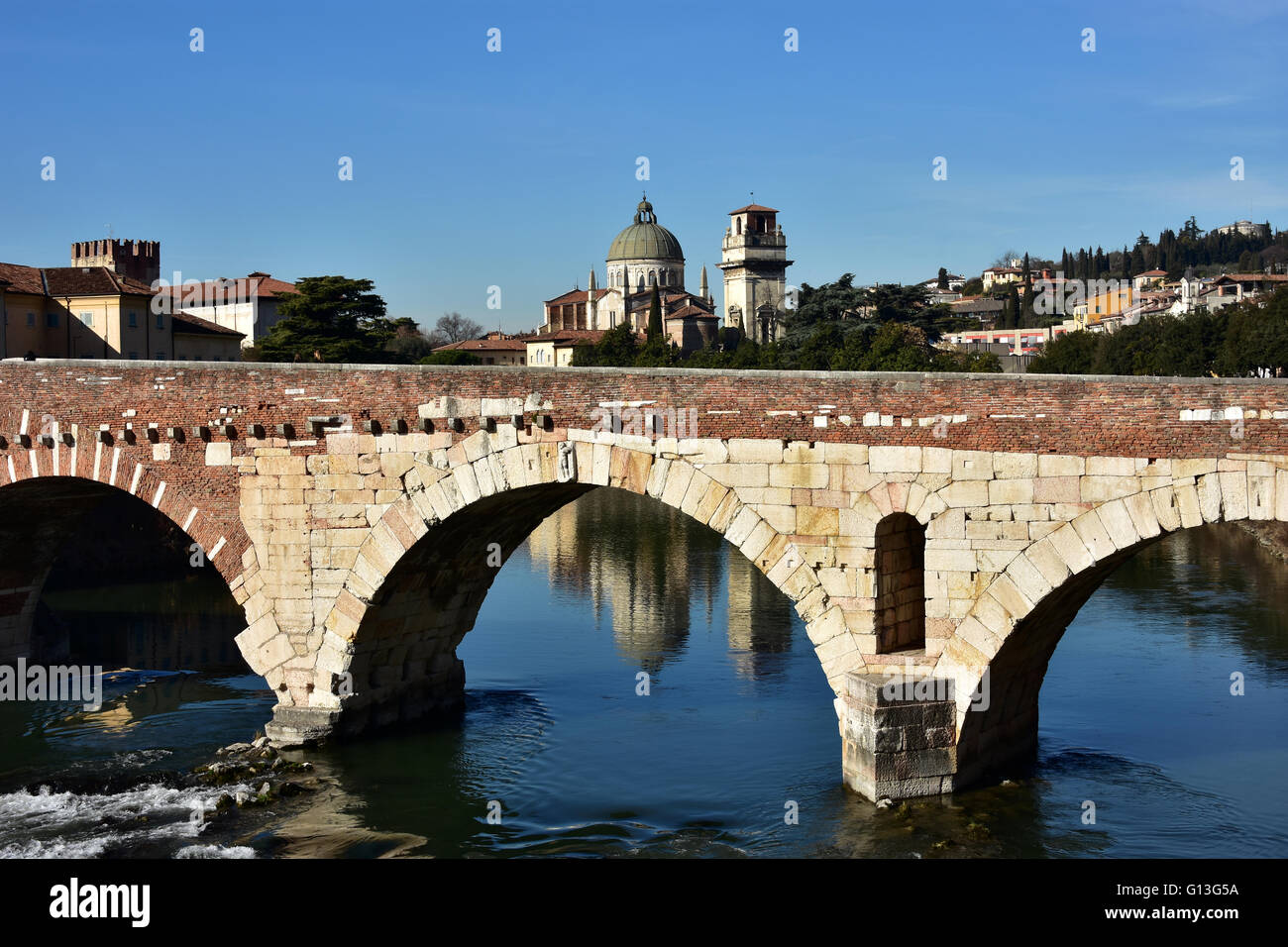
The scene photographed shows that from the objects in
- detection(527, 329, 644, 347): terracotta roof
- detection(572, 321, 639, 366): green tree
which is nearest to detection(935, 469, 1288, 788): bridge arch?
detection(572, 321, 639, 366): green tree

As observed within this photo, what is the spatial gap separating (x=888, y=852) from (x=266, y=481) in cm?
732

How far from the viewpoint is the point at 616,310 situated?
332 ft

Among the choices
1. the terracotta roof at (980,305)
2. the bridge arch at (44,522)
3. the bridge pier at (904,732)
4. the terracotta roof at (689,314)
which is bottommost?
the bridge pier at (904,732)

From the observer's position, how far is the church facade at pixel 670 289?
3607 inches

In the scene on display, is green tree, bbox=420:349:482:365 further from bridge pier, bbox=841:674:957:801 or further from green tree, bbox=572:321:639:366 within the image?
bridge pier, bbox=841:674:957:801

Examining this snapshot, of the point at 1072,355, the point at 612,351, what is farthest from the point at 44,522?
the point at 612,351

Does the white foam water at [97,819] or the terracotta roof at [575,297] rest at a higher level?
the terracotta roof at [575,297]

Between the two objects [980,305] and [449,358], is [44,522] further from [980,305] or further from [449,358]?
[980,305]

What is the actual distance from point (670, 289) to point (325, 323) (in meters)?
65.3

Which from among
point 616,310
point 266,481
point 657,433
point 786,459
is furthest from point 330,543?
point 616,310

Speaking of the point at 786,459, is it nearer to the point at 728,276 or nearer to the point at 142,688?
the point at 142,688

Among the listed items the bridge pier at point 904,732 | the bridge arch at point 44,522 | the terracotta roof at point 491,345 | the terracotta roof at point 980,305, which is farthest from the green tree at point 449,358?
the terracotta roof at point 980,305

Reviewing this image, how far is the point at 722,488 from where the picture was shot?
12703mm

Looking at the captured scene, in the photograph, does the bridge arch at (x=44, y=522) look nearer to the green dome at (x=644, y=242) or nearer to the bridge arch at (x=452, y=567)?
the bridge arch at (x=452, y=567)
